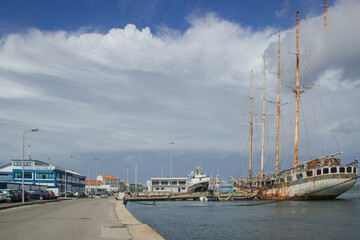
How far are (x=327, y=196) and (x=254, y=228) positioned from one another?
44.5m

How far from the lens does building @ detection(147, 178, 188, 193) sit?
162125mm

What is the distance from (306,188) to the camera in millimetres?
68000

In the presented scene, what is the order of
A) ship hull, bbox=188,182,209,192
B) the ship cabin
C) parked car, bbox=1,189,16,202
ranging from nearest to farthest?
parked car, bbox=1,189,16,202 < the ship cabin < ship hull, bbox=188,182,209,192

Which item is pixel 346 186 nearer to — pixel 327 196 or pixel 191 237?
pixel 327 196

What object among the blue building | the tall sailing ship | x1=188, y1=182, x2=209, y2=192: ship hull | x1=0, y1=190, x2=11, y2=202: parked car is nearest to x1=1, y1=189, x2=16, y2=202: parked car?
x1=0, y1=190, x2=11, y2=202: parked car

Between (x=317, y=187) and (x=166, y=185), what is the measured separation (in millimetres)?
105311

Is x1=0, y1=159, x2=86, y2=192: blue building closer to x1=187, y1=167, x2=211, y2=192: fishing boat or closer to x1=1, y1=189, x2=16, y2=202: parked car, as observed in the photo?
x1=187, y1=167, x2=211, y2=192: fishing boat

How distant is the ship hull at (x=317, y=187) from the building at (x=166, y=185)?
90365 millimetres

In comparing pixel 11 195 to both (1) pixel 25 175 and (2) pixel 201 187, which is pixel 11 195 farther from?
(2) pixel 201 187

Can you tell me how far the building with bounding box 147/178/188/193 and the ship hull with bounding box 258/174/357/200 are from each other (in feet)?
296

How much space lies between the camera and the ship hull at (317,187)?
2532 inches

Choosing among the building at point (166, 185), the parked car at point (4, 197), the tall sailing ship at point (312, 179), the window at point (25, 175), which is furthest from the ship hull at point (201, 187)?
the parked car at point (4, 197)

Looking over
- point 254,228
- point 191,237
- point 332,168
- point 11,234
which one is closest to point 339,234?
point 254,228

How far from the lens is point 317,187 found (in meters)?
66.1
